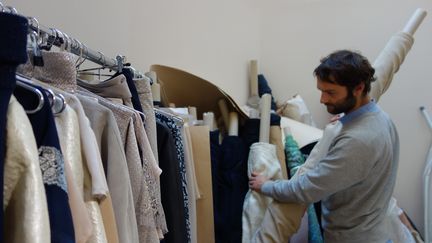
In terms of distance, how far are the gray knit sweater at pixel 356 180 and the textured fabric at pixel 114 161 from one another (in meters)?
0.79

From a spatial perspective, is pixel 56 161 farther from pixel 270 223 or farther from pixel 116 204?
pixel 270 223

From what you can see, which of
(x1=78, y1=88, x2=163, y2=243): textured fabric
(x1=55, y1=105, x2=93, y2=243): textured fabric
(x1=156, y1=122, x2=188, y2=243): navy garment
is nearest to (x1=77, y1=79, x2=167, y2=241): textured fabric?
(x1=78, y1=88, x2=163, y2=243): textured fabric

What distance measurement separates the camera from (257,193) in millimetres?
1585

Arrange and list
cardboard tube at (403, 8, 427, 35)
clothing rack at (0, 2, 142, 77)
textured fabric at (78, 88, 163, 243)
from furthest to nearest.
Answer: cardboard tube at (403, 8, 427, 35) → textured fabric at (78, 88, 163, 243) → clothing rack at (0, 2, 142, 77)

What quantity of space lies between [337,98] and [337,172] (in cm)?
28

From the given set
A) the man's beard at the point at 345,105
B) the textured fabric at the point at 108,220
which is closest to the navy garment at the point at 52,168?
the textured fabric at the point at 108,220

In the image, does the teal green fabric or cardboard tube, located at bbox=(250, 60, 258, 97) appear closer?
the teal green fabric

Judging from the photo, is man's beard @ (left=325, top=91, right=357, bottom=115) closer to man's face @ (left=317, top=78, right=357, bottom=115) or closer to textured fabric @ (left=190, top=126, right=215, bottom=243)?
man's face @ (left=317, top=78, right=357, bottom=115)

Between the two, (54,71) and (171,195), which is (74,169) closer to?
(54,71)

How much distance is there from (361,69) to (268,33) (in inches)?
57.9

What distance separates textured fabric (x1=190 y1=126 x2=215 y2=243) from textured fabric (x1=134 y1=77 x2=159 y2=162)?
15.2 inches

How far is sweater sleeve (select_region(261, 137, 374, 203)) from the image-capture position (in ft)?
4.00

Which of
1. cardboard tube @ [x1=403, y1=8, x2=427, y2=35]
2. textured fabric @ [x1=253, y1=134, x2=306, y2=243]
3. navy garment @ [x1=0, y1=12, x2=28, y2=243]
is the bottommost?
textured fabric @ [x1=253, y1=134, x2=306, y2=243]

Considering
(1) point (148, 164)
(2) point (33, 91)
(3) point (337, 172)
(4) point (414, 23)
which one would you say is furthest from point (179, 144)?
(4) point (414, 23)
